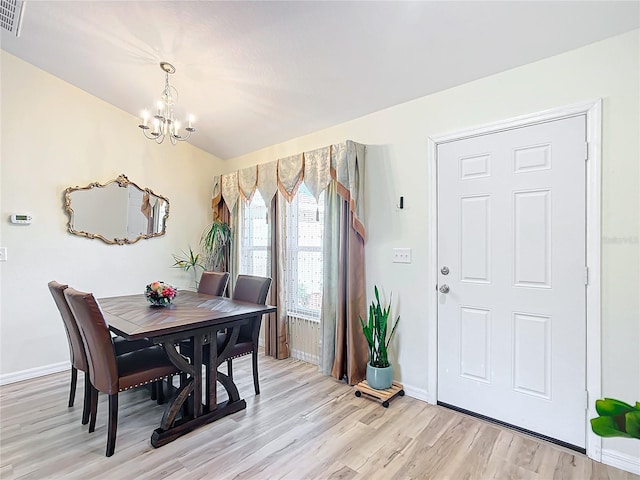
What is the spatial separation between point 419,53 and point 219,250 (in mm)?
Answer: 3207

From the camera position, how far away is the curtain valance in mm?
2938

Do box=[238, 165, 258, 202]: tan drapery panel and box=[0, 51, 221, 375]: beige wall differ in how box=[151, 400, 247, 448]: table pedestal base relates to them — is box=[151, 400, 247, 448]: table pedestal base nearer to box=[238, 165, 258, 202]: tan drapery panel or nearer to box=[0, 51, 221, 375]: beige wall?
box=[0, 51, 221, 375]: beige wall

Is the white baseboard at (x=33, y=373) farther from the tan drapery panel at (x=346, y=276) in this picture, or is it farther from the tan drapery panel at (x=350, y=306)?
the tan drapery panel at (x=350, y=306)

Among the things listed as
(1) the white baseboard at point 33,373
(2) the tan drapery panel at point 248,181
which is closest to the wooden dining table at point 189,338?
(1) the white baseboard at point 33,373

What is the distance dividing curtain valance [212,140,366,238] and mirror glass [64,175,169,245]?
869mm

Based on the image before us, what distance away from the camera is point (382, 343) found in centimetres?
271

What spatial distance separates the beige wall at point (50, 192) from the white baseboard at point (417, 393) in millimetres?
3087

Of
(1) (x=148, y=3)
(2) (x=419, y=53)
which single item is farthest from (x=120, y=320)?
(2) (x=419, y=53)

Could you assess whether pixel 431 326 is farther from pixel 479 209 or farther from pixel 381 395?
pixel 479 209

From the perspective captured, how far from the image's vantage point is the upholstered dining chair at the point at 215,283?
11.0 feet

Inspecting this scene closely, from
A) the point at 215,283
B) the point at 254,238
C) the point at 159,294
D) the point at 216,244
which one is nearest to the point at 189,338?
the point at 159,294

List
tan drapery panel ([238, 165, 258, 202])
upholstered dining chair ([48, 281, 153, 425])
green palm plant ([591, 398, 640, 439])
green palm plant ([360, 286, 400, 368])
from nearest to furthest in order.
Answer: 1. green palm plant ([591, 398, 640, 439])
2. upholstered dining chair ([48, 281, 153, 425])
3. green palm plant ([360, 286, 400, 368])
4. tan drapery panel ([238, 165, 258, 202])

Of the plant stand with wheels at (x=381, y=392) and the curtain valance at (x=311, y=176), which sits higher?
the curtain valance at (x=311, y=176)

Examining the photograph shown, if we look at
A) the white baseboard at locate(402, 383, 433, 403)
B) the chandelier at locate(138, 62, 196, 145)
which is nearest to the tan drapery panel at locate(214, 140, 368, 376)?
the white baseboard at locate(402, 383, 433, 403)
